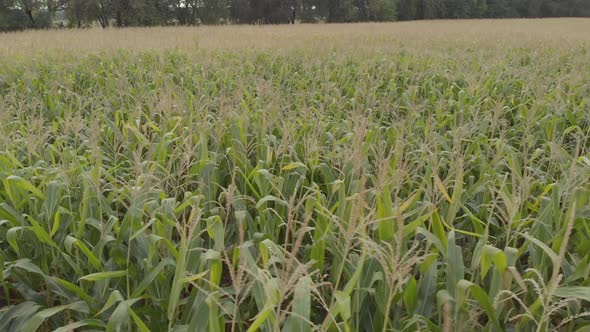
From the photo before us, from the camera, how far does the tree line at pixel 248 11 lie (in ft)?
118

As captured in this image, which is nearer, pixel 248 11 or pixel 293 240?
pixel 293 240

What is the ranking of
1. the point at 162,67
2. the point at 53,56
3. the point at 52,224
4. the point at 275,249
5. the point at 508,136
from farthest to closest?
the point at 53,56 < the point at 162,67 < the point at 508,136 < the point at 52,224 < the point at 275,249

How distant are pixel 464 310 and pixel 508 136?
290 centimetres

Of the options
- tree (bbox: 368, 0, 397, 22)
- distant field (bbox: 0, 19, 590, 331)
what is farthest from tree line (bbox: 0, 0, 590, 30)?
distant field (bbox: 0, 19, 590, 331)

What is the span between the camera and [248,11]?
153 feet

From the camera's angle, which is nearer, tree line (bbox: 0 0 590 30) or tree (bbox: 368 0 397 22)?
tree line (bbox: 0 0 590 30)

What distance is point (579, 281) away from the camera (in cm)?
192

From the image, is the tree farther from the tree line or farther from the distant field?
the distant field

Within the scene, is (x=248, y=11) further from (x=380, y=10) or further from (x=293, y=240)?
(x=293, y=240)

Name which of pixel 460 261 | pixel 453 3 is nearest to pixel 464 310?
pixel 460 261

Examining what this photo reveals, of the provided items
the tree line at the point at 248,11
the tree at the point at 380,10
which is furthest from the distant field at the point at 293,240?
the tree at the point at 380,10

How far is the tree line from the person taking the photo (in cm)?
3602

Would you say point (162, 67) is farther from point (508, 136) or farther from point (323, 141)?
point (508, 136)

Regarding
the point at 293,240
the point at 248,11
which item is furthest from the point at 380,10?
the point at 293,240
